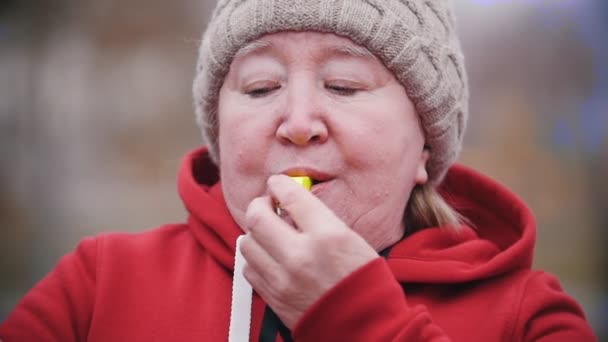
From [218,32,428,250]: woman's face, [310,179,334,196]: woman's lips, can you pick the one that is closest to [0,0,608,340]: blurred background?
[218,32,428,250]: woman's face

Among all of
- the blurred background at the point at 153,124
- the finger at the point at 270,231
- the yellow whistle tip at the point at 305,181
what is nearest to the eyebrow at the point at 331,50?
the yellow whistle tip at the point at 305,181

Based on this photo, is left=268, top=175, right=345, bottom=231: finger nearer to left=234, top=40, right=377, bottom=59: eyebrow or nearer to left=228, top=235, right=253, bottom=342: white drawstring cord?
left=228, top=235, right=253, bottom=342: white drawstring cord

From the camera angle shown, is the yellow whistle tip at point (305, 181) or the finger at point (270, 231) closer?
→ the finger at point (270, 231)

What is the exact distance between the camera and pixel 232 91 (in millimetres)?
1136

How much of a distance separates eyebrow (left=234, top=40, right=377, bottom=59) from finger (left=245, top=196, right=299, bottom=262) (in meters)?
0.37

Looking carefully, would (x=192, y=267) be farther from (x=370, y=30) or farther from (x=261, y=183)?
(x=370, y=30)

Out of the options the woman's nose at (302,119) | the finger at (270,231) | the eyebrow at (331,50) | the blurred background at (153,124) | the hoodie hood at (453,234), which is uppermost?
the eyebrow at (331,50)

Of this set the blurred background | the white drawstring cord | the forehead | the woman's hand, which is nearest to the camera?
the woman's hand

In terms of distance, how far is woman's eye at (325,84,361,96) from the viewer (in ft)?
3.42

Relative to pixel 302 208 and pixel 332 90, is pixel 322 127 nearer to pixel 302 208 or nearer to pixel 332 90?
pixel 332 90

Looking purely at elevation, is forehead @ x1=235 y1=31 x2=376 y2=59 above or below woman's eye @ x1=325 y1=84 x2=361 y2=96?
above

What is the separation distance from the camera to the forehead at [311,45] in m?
1.04

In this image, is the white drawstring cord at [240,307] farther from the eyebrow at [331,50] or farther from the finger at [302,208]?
the eyebrow at [331,50]

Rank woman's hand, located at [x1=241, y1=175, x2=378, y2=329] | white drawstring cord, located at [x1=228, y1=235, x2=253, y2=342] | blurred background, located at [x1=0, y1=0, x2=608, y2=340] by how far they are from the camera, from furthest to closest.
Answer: blurred background, located at [x1=0, y1=0, x2=608, y2=340] < white drawstring cord, located at [x1=228, y1=235, x2=253, y2=342] < woman's hand, located at [x1=241, y1=175, x2=378, y2=329]
